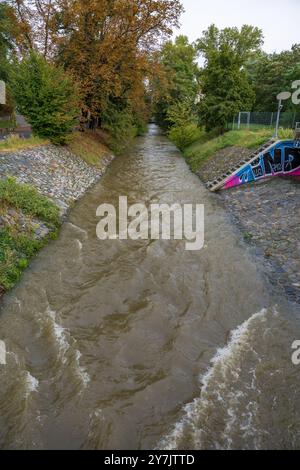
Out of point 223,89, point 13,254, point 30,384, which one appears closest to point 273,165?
point 223,89

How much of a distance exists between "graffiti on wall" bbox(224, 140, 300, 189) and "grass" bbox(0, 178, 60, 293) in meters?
11.5

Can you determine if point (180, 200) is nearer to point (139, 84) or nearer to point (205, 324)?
point (205, 324)

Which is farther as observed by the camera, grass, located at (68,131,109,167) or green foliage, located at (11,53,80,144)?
grass, located at (68,131,109,167)

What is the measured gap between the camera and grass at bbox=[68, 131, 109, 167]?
23281 millimetres

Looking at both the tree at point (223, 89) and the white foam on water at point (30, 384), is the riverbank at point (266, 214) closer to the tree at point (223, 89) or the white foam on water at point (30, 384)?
the tree at point (223, 89)

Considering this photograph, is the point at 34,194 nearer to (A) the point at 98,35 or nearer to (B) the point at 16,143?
(B) the point at 16,143

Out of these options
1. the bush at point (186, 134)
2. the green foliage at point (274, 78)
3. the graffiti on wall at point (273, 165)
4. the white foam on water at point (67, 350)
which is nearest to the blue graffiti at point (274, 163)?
the graffiti on wall at point (273, 165)

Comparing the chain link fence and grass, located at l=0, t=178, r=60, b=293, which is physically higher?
the chain link fence

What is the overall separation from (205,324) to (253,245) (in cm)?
541

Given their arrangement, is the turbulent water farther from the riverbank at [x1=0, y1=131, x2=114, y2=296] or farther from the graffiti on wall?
the graffiti on wall

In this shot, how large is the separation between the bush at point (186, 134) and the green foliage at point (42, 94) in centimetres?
1636

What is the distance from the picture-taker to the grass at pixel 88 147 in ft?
76.4

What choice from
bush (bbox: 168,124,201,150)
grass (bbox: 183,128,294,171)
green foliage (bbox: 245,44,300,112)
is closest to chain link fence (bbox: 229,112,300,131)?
grass (bbox: 183,128,294,171)

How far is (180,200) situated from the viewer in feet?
60.5
